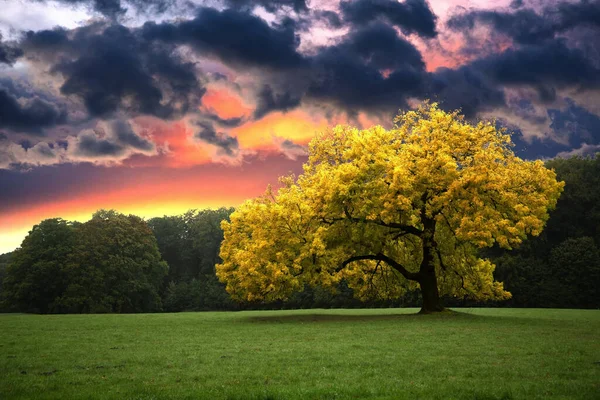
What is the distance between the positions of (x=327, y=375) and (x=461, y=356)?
20.6ft

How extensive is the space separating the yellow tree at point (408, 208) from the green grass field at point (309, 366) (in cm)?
1119

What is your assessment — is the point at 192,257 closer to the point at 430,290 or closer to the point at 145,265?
the point at 145,265

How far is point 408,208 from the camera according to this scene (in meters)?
37.8

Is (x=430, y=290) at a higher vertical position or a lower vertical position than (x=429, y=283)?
lower

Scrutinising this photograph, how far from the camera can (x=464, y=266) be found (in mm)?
43719

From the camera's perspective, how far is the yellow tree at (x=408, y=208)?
3709 cm

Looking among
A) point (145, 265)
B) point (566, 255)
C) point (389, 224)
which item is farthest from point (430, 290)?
point (145, 265)

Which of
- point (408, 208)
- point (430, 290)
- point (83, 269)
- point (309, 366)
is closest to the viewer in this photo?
point (309, 366)

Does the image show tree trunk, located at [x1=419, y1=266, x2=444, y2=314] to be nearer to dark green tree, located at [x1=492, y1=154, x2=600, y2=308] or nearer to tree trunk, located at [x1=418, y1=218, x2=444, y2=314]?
tree trunk, located at [x1=418, y1=218, x2=444, y2=314]

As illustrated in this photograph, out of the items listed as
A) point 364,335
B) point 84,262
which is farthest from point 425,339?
point 84,262

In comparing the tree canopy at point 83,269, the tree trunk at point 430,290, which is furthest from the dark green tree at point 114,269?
the tree trunk at point 430,290

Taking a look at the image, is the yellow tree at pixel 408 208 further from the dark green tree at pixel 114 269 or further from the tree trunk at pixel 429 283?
the dark green tree at pixel 114 269

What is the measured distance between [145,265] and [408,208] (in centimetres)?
6099

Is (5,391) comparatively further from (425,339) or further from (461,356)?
(425,339)
